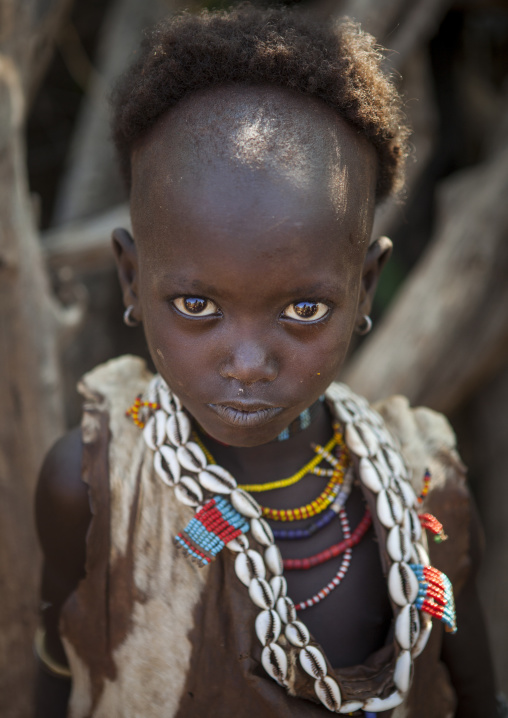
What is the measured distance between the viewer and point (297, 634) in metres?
1.05

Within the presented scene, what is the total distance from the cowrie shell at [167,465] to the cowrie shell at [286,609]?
0.26 m

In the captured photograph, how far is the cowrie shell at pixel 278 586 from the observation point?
3.46 ft

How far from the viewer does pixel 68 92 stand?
145 inches

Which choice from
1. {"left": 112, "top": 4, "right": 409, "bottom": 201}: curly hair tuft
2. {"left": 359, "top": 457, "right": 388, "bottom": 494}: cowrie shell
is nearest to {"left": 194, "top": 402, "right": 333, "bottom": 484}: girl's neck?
{"left": 359, "top": 457, "right": 388, "bottom": 494}: cowrie shell

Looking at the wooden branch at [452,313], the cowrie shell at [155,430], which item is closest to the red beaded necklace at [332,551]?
the cowrie shell at [155,430]

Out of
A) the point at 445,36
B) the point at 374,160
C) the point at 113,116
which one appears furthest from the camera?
the point at 445,36

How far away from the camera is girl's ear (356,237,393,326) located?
3.65 feet

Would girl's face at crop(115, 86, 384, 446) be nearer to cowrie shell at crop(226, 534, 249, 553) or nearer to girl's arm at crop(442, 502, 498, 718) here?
cowrie shell at crop(226, 534, 249, 553)

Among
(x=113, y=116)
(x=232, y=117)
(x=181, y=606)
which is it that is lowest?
(x=181, y=606)

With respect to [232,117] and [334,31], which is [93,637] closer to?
[232,117]

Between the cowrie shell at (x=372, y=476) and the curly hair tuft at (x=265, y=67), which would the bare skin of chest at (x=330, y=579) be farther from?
the curly hair tuft at (x=265, y=67)

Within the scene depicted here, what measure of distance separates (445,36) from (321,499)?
264 cm

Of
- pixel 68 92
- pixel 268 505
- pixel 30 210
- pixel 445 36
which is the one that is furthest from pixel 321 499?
pixel 68 92

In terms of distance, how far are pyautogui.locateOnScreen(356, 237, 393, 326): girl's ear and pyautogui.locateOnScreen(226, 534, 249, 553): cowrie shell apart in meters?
0.42
